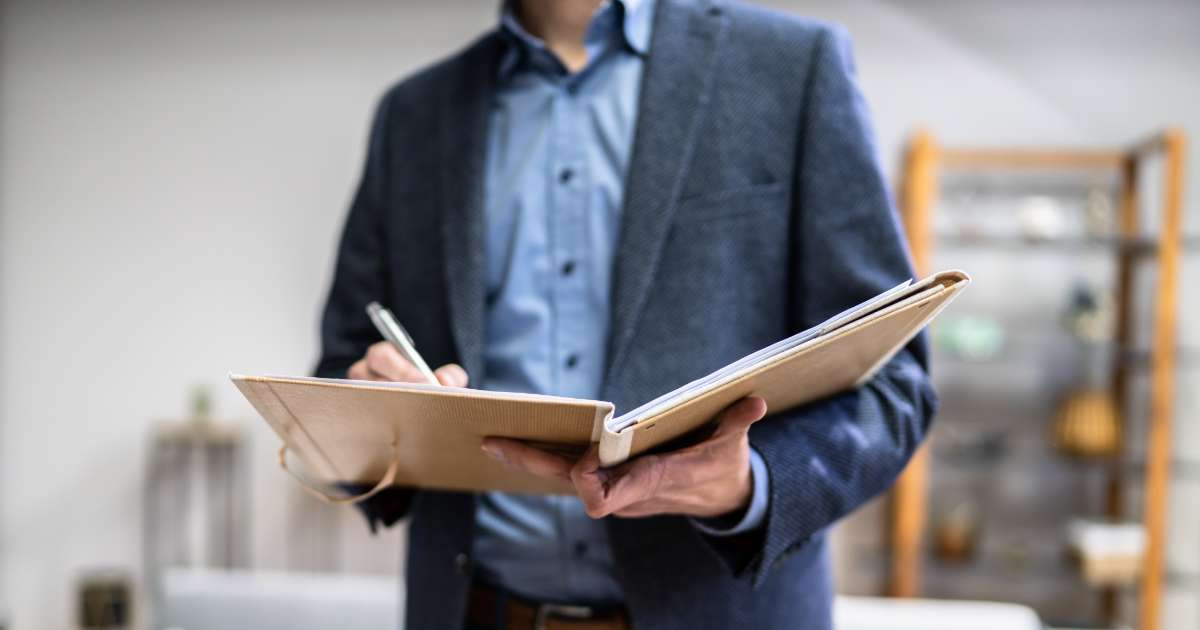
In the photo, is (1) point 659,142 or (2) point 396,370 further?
(1) point 659,142

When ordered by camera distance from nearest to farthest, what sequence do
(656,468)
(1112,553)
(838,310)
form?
(656,468)
(838,310)
(1112,553)

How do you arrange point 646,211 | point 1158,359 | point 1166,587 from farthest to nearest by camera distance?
point 1166,587 → point 1158,359 → point 646,211

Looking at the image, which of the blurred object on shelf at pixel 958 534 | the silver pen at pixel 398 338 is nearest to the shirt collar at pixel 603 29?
the silver pen at pixel 398 338

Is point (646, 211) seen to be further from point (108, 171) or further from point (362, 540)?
point (108, 171)

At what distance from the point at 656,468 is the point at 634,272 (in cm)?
28

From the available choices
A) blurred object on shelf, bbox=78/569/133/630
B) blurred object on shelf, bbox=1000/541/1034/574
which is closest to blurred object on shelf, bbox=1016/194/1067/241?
blurred object on shelf, bbox=1000/541/1034/574

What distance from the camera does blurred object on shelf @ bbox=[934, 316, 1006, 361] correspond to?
3654 mm

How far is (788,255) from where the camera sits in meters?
1.00

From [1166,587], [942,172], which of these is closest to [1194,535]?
[1166,587]

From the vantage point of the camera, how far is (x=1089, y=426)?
3611 mm

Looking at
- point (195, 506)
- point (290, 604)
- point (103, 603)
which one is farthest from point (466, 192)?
point (195, 506)

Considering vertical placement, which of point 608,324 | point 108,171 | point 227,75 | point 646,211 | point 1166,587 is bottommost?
point 1166,587

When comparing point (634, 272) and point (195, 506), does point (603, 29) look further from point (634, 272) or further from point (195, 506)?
point (195, 506)

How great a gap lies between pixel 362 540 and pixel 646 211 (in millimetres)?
3321
